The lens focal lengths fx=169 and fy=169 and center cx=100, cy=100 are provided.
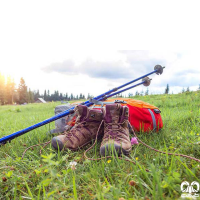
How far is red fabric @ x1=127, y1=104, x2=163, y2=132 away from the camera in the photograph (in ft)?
8.87

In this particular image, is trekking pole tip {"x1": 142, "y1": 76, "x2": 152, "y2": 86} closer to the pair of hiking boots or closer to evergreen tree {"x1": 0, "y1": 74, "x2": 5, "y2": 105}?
the pair of hiking boots

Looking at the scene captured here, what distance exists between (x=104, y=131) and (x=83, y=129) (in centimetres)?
29

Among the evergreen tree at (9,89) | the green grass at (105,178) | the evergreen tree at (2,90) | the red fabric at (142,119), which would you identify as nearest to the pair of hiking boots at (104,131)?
the green grass at (105,178)

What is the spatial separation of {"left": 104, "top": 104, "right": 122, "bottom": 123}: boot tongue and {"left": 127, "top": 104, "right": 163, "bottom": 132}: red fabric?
→ 667mm

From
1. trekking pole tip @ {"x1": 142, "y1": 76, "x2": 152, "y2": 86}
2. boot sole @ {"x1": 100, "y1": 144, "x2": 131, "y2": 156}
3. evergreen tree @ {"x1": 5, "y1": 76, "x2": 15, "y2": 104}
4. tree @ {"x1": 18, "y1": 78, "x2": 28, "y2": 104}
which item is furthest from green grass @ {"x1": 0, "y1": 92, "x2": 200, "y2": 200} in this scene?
evergreen tree @ {"x1": 5, "y1": 76, "x2": 15, "y2": 104}

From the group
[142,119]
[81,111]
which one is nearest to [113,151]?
[81,111]

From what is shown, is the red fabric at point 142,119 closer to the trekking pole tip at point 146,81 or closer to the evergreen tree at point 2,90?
the trekking pole tip at point 146,81

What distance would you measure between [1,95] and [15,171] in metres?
57.1

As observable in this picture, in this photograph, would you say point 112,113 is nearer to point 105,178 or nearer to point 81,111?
point 81,111

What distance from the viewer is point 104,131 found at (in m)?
2.21

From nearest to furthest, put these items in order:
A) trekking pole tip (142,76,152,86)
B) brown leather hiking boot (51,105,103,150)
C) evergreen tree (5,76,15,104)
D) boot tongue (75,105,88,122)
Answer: brown leather hiking boot (51,105,103,150)
boot tongue (75,105,88,122)
trekking pole tip (142,76,152,86)
evergreen tree (5,76,15,104)

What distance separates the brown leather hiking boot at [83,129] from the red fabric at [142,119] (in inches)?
26.5

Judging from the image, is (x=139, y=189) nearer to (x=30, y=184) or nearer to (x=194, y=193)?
(x=194, y=193)

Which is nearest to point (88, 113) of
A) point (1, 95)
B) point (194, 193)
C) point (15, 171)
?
point (15, 171)
